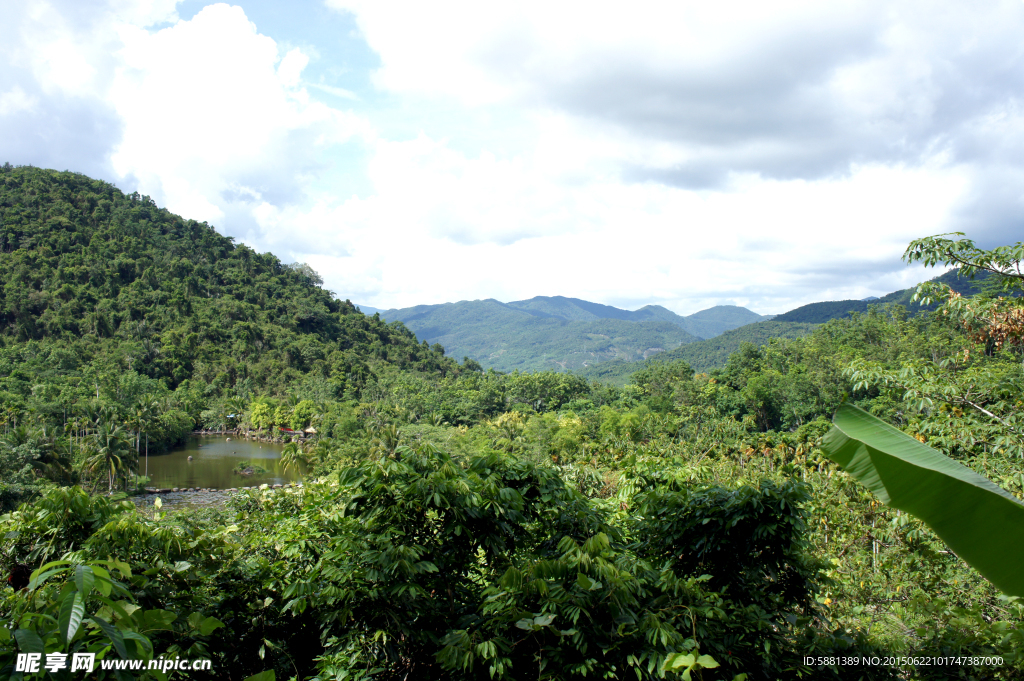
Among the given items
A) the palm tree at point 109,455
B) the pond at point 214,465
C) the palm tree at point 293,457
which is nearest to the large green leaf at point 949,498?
the palm tree at point 109,455

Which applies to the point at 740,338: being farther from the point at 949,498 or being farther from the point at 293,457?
the point at 949,498

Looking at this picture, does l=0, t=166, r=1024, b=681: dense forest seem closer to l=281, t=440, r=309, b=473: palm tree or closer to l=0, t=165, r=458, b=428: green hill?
l=281, t=440, r=309, b=473: palm tree

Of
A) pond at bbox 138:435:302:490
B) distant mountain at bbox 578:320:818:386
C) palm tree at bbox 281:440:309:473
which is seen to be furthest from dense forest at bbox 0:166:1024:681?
distant mountain at bbox 578:320:818:386

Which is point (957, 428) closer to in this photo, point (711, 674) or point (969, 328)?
point (969, 328)

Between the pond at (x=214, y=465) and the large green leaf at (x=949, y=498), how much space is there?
32.5 metres

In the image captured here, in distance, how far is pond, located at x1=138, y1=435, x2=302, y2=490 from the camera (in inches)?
1193

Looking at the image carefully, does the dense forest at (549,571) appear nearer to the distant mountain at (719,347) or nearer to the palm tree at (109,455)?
the palm tree at (109,455)

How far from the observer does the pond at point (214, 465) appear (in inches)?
1193

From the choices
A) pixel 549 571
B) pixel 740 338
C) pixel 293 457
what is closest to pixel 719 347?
pixel 740 338

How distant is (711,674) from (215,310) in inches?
2633

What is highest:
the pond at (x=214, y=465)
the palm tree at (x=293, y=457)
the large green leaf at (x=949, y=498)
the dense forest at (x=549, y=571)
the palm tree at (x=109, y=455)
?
the large green leaf at (x=949, y=498)

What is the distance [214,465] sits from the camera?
34500 mm

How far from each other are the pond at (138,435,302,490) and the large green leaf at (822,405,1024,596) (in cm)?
3248

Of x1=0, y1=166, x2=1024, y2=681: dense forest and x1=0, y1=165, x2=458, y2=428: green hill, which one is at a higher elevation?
x1=0, y1=165, x2=458, y2=428: green hill
